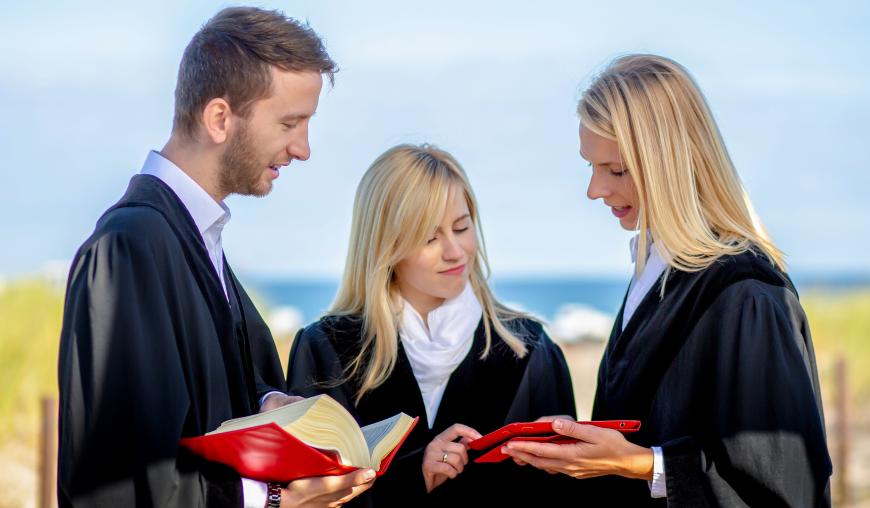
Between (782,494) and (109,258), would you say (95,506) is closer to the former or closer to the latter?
(109,258)

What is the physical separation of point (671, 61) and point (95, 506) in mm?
2231

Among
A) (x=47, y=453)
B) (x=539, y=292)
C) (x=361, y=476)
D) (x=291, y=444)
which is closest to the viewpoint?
(x=291, y=444)

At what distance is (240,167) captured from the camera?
331cm

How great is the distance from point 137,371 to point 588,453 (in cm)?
132

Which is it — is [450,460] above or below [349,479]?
below

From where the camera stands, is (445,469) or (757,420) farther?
(445,469)

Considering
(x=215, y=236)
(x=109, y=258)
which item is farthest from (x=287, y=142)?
(x=109, y=258)

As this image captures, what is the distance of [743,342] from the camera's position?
323 centimetres

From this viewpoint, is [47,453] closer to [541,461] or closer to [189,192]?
[189,192]

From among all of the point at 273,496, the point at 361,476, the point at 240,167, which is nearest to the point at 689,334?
the point at 361,476

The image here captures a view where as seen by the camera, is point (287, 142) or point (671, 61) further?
point (671, 61)

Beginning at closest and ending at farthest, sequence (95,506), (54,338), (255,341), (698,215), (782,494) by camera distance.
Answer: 1. (95,506)
2. (782,494)
3. (698,215)
4. (255,341)
5. (54,338)

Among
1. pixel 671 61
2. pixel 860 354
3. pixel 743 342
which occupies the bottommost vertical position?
pixel 860 354

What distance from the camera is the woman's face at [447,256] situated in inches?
173
